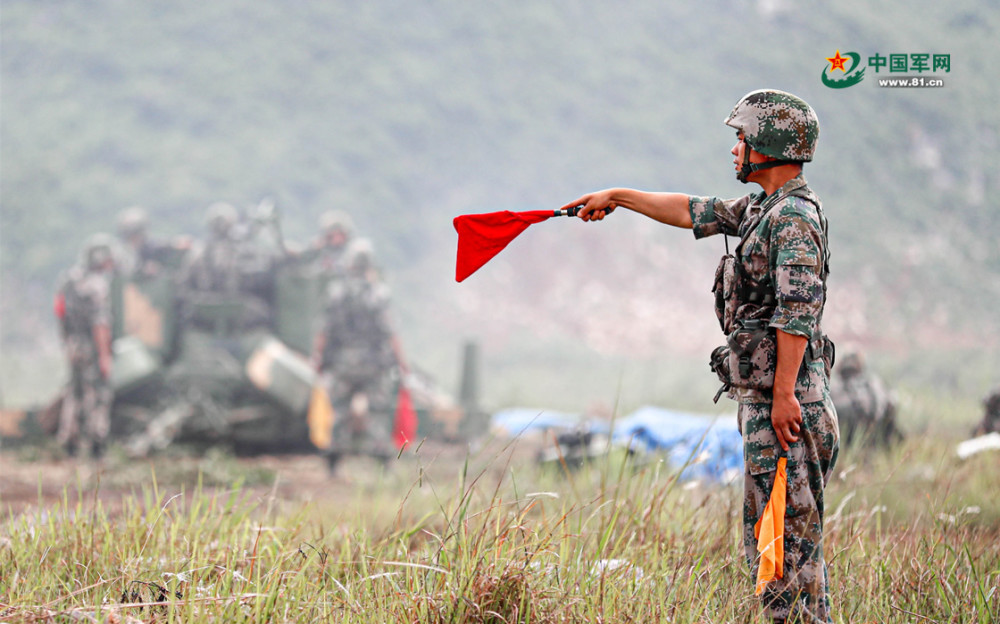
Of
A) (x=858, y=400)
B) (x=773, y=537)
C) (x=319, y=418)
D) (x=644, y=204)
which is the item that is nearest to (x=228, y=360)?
(x=319, y=418)

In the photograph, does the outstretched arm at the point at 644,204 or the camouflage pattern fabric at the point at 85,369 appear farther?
the camouflage pattern fabric at the point at 85,369

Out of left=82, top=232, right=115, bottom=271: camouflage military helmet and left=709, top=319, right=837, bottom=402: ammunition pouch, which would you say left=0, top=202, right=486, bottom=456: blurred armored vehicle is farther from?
left=709, top=319, right=837, bottom=402: ammunition pouch

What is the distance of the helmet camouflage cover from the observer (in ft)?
8.91

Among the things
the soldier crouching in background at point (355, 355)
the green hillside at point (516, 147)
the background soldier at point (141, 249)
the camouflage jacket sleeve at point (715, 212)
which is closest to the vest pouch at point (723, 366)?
the camouflage jacket sleeve at point (715, 212)

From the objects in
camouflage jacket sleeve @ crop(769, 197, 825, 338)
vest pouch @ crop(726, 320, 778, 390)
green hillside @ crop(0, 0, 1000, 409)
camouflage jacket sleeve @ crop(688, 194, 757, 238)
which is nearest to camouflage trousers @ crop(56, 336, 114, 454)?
camouflage jacket sleeve @ crop(688, 194, 757, 238)

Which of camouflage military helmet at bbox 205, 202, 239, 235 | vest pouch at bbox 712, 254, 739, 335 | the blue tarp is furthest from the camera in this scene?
camouflage military helmet at bbox 205, 202, 239, 235

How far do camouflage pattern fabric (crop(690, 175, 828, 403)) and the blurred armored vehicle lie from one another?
6.85 meters

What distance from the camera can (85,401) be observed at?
917cm

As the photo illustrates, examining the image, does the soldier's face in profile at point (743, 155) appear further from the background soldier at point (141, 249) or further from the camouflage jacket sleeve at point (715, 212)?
the background soldier at point (141, 249)

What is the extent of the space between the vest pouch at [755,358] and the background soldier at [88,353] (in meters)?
7.87

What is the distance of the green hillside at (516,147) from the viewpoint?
2562cm

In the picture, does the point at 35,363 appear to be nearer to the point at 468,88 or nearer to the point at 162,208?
the point at 162,208

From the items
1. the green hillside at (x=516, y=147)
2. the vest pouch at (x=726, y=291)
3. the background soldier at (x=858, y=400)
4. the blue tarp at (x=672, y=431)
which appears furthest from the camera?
the green hillside at (x=516, y=147)

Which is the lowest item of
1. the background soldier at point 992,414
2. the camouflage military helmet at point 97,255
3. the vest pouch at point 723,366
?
the background soldier at point 992,414
